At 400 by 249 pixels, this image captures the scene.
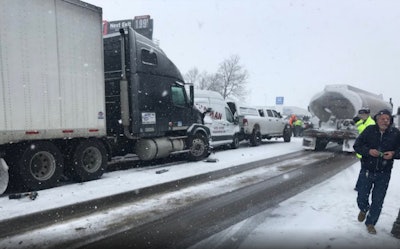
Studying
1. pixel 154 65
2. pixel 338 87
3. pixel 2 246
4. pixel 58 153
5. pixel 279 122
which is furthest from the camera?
pixel 279 122

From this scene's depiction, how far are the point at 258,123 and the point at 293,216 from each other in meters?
12.9

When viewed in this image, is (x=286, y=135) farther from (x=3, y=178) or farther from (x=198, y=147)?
(x=3, y=178)

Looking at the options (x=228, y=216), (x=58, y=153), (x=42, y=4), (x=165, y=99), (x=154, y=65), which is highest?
(x=42, y=4)

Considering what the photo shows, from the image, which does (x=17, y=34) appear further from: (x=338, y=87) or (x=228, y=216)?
(x=338, y=87)

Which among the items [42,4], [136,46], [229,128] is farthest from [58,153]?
[229,128]

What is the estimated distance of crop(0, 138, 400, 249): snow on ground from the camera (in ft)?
15.1

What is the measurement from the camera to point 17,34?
700cm

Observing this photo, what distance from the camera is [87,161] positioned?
28.8 feet

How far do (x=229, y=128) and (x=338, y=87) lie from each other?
5.02 metres

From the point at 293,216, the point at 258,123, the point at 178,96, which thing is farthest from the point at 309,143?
the point at 293,216

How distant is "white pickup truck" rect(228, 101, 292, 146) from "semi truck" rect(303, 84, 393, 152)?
2.59 meters

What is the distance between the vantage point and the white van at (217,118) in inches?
593

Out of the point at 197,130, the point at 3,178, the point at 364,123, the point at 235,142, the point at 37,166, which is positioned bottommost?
the point at 235,142

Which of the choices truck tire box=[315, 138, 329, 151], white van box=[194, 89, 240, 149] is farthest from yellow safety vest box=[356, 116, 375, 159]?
truck tire box=[315, 138, 329, 151]
